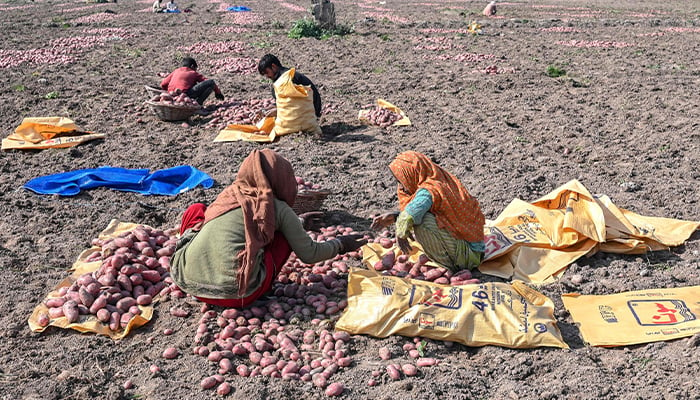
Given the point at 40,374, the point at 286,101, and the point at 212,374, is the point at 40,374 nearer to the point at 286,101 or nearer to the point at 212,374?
the point at 212,374

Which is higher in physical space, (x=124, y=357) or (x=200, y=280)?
(x=200, y=280)

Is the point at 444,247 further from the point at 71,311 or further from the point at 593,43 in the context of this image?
the point at 593,43


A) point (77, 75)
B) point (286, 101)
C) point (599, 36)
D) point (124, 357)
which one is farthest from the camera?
point (599, 36)

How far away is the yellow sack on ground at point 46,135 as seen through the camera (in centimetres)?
669

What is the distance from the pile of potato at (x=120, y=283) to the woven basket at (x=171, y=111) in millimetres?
3466

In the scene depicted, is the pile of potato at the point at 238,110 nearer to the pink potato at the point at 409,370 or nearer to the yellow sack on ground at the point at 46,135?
the yellow sack on ground at the point at 46,135

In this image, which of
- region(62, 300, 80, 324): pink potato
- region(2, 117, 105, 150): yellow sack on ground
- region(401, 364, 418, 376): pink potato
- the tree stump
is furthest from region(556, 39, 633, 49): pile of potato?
region(62, 300, 80, 324): pink potato

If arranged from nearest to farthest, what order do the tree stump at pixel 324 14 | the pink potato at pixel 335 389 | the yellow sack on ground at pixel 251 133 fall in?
the pink potato at pixel 335 389 → the yellow sack on ground at pixel 251 133 → the tree stump at pixel 324 14

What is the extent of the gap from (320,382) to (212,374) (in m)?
0.58

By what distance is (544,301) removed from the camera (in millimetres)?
3482

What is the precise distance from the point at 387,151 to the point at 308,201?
1.90 m

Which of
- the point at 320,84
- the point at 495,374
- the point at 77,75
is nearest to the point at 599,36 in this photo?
the point at 320,84

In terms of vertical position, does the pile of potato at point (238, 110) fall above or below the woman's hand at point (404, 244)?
below

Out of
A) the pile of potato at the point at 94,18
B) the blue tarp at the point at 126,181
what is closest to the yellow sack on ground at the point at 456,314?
the blue tarp at the point at 126,181
